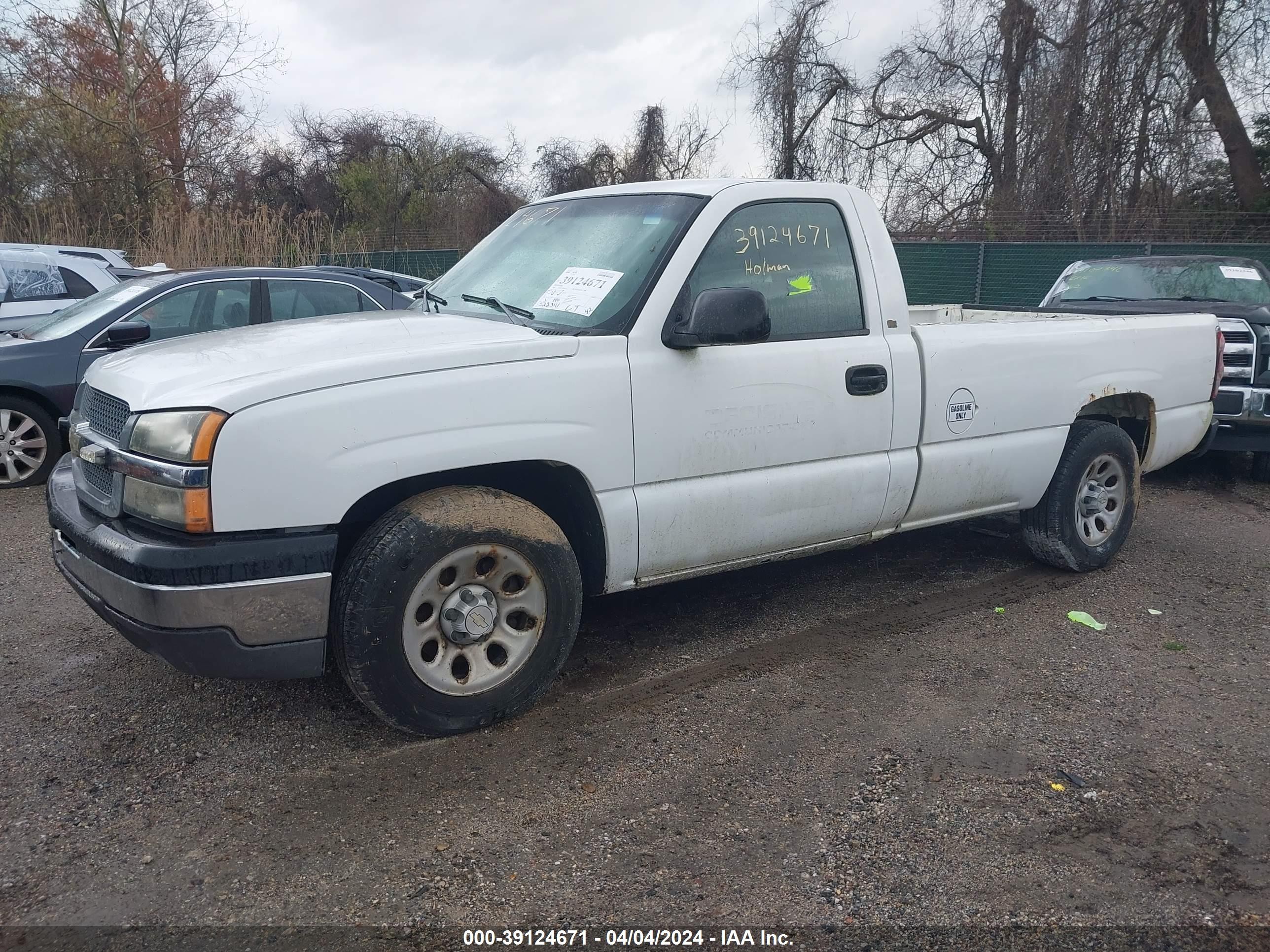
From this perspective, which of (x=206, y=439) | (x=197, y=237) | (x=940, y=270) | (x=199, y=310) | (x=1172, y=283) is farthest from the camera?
(x=940, y=270)

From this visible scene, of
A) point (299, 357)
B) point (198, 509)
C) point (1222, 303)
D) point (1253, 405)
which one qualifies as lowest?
point (1253, 405)

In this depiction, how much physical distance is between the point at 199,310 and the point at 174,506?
512 cm

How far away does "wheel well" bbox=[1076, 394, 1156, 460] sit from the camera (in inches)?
211

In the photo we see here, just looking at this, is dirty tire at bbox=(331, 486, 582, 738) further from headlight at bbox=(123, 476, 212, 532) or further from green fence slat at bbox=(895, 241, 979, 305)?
green fence slat at bbox=(895, 241, 979, 305)

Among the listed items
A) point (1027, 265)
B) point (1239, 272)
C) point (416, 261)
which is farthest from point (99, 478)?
point (416, 261)

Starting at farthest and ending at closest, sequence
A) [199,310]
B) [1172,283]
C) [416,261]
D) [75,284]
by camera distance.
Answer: [416,261], [75,284], [1172,283], [199,310]

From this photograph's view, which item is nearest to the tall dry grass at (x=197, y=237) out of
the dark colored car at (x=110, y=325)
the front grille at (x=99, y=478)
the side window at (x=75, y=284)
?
the side window at (x=75, y=284)

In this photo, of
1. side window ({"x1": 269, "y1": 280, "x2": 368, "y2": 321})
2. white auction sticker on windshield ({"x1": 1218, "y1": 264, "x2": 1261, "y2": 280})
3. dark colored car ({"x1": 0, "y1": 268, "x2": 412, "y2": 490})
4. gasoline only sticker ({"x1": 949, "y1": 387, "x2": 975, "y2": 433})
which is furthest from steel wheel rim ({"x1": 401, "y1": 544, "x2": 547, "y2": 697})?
white auction sticker on windshield ({"x1": 1218, "y1": 264, "x2": 1261, "y2": 280})

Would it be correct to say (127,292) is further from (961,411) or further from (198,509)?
(961,411)

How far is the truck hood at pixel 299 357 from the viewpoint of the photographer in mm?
3018

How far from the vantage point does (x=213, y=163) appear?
26094mm

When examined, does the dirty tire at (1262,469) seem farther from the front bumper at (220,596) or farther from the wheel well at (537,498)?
the front bumper at (220,596)

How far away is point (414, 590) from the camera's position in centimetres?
321

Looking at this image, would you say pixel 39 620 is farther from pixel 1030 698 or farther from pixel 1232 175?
pixel 1232 175
